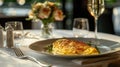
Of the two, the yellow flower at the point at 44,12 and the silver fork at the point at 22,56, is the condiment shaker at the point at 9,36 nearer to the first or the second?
the silver fork at the point at 22,56

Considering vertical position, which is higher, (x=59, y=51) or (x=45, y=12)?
(x=45, y=12)

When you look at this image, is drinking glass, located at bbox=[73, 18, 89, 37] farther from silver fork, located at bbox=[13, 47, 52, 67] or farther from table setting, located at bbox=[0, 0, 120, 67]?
silver fork, located at bbox=[13, 47, 52, 67]

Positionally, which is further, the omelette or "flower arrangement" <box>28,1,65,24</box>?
"flower arrangement" <box>28,1,65,24</box>

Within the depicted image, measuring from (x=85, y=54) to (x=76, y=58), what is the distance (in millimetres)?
45

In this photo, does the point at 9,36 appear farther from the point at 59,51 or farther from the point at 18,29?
the point at 59,51

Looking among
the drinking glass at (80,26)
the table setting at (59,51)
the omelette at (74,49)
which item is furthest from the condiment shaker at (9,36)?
the drinking glass at (80,26)

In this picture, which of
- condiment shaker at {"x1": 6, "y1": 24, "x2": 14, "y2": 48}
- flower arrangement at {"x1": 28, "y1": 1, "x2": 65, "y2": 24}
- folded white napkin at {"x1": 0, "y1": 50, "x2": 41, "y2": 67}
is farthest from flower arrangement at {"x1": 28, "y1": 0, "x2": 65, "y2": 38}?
folded white napkin at {"x1": 0, "y1": 50, "x2": 41, "y2": 67}

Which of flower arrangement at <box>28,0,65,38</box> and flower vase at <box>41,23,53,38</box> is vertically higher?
flower arrangement at <box>28,0,65,38</box>

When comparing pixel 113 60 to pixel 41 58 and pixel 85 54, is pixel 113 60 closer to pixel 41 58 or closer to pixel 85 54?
pixel 85 54

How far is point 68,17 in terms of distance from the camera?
402cm

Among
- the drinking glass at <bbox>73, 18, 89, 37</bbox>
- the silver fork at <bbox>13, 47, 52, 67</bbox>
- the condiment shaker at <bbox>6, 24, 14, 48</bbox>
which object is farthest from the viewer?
the drinking glass at <bbox>73, 18, 89, 37</bbox>

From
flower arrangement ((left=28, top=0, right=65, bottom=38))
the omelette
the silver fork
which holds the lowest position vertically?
the silver fork

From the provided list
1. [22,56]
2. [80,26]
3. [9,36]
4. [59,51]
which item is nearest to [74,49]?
[59,51]

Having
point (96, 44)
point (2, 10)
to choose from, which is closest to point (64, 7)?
point (2, 10)
